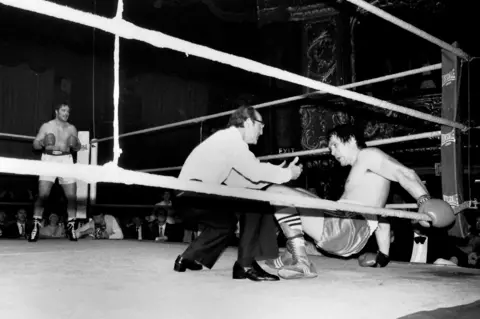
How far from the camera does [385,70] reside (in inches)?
274

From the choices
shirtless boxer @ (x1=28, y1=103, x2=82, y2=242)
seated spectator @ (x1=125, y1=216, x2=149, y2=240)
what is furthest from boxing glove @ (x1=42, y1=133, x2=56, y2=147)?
seated spectator @ (x1=125, y1=216, x2=149, y2=240)

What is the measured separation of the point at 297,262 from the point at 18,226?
4433 millimetres

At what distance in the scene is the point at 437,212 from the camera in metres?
1.87

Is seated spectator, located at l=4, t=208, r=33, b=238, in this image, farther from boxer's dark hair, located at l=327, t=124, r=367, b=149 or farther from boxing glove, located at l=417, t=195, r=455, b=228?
boxing glove, located at l=417, t=195, r=455, b=228

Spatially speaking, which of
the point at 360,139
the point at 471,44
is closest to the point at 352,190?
the point at 360,139

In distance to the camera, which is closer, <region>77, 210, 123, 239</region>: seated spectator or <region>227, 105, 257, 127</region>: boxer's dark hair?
<region>227, 105, 257, 127</region>: boxer's dark hair

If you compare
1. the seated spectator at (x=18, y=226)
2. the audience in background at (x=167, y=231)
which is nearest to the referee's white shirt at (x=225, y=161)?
the audience in background at (x=167, y=231)

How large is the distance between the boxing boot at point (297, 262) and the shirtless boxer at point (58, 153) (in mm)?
2445

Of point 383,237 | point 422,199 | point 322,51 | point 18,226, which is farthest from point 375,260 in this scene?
point 322,51

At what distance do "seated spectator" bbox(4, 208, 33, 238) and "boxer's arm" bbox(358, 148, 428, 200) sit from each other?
4303 millimetres

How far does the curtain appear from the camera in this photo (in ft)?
19.0

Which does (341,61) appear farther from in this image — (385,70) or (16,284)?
(16,284)

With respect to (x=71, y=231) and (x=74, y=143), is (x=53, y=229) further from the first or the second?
(x=74, y=143)

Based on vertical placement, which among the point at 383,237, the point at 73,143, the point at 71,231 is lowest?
the point at 71,231
